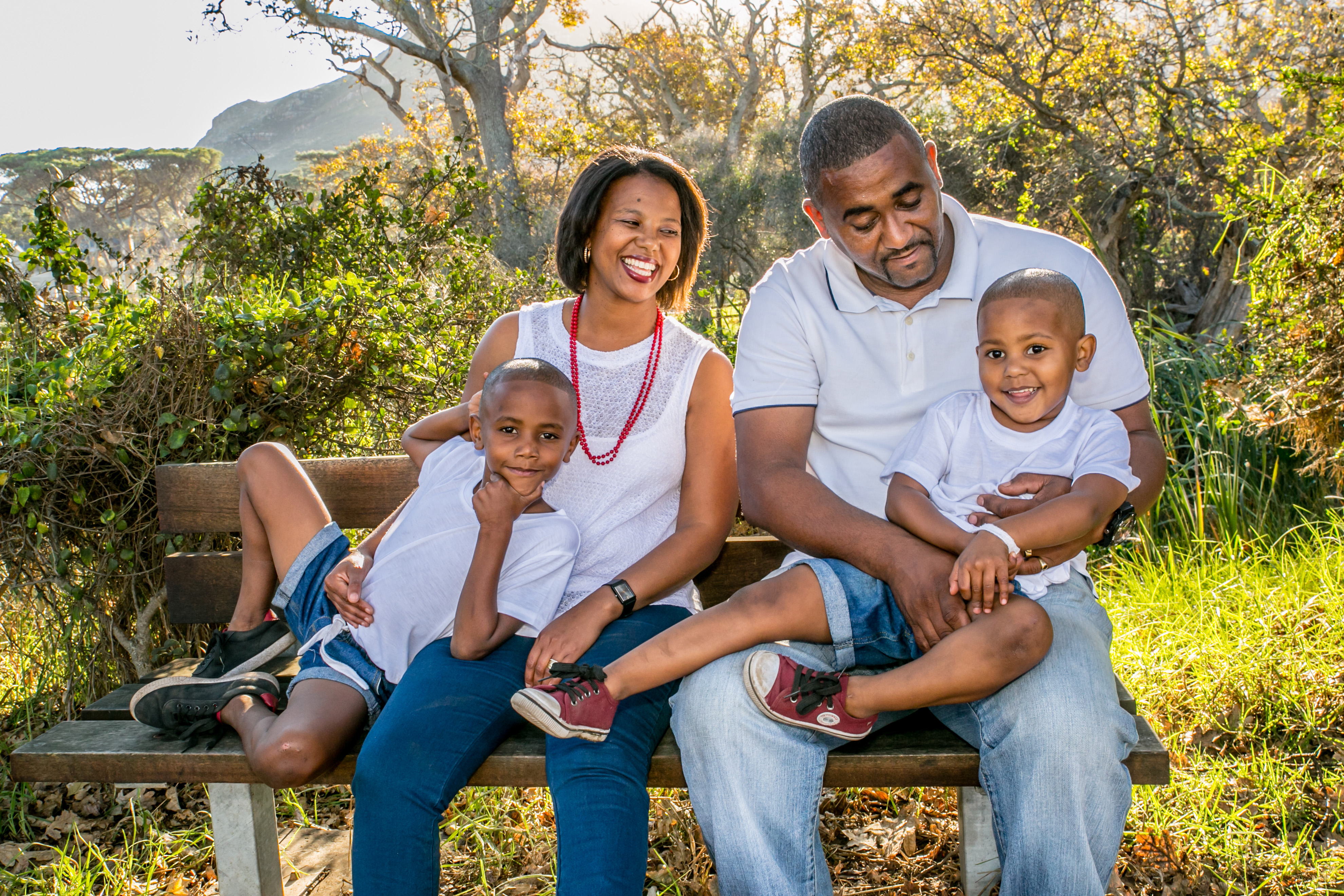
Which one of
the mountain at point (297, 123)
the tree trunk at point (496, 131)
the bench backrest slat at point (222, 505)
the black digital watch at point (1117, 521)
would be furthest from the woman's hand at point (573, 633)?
the mountain at point (297, 123)

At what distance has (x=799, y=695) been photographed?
1834 mm

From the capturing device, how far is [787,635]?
204cm

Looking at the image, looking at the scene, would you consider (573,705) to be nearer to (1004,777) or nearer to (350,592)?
(350,592)

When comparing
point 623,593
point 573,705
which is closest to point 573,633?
point 623,593

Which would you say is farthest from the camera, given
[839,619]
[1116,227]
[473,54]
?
[473,54]

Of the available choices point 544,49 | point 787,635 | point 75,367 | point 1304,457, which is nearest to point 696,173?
point 544,49

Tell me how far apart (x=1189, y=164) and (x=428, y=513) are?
793cm

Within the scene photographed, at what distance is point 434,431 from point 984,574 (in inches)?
56.7

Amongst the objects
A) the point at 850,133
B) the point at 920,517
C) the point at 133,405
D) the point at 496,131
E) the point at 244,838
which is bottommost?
the point at 244,838

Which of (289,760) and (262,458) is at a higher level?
(262,458)

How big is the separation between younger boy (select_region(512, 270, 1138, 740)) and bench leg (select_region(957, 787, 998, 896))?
1.15ft

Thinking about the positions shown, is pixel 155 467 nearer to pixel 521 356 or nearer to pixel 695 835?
pixel 521 356

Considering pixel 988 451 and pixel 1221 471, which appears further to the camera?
pixel 1221 471

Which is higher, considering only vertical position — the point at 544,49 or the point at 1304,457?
the point at 544,49
